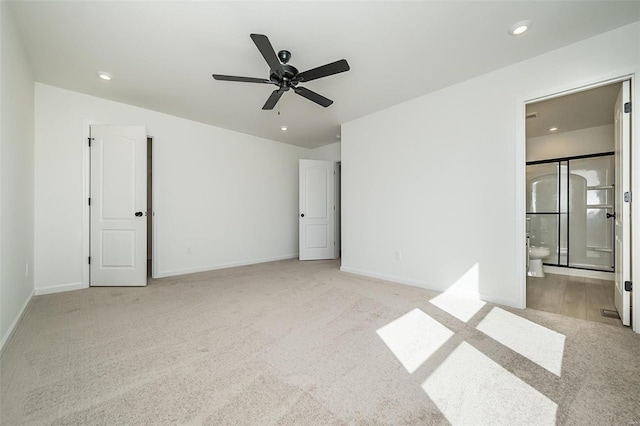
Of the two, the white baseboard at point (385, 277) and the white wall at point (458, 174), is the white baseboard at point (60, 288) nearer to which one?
the white baseboard at point (385, 277)

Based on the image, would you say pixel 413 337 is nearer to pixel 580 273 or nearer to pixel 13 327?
pixel 13 327

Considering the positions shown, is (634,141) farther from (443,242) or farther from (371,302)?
(371,302)

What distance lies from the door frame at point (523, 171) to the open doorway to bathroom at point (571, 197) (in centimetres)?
102

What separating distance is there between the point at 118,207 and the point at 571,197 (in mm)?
7305

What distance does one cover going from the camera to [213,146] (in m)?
4.68

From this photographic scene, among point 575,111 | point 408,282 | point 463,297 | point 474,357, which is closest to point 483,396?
point 474,357

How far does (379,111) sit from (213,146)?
293 cm

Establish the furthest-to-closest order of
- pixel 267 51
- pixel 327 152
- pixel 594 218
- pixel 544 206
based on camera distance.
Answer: pixel 327 152 → pixel 544 206 → pixel 594 218 → pixel 267 51

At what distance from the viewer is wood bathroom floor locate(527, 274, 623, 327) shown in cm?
261

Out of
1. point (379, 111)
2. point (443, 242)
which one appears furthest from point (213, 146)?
point (443, 242)

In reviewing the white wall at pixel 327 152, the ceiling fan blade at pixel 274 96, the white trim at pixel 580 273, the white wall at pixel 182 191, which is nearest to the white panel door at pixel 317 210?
the white wall at pixel 327 152

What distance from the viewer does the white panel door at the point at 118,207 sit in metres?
3.54

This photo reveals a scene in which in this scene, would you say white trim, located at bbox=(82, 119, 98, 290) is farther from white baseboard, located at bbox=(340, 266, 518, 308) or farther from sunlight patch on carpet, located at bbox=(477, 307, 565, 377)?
sunlight patch on carpet, located at bbox=(477, 307, 565, 377)

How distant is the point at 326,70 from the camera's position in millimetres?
2203
